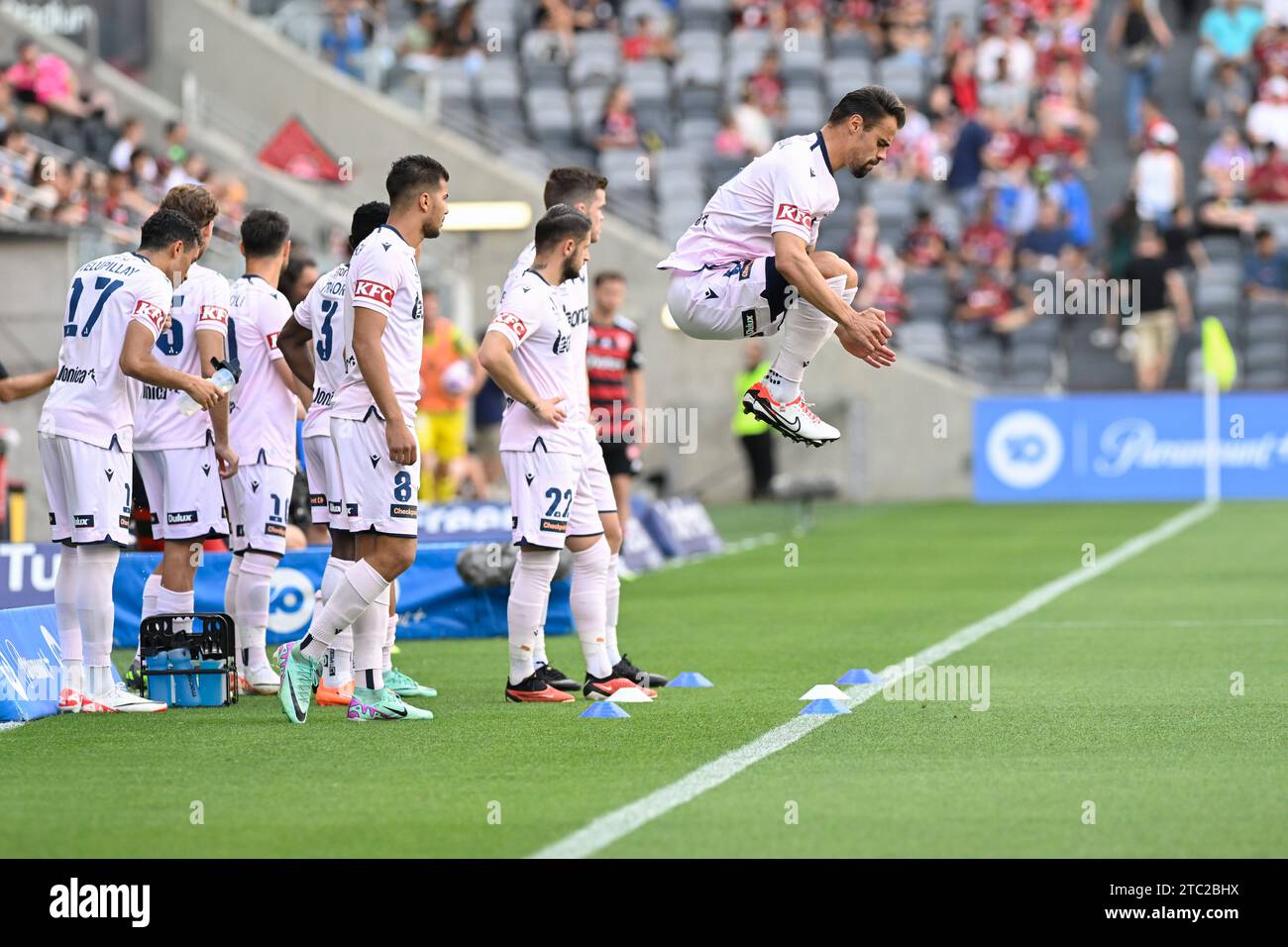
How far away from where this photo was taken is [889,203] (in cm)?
3073

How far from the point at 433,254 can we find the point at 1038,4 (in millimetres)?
10805

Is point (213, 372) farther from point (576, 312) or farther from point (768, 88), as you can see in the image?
point (768, 88)

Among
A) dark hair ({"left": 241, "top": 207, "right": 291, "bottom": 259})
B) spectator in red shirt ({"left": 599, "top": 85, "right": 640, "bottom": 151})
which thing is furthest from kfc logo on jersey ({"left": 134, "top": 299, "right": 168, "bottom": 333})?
spectator in red shirt ({"left": 599, "top": 85, "right": 640, "bottom": 151})

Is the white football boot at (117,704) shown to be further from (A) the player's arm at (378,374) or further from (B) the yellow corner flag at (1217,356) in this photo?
(B) the yellow corner flag at (1217,356)

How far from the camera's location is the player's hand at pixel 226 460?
1036 cm

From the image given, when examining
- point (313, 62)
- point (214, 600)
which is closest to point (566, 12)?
point (313, 62)

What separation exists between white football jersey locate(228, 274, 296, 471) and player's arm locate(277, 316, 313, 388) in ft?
1.32

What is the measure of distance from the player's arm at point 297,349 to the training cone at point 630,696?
2.17 m

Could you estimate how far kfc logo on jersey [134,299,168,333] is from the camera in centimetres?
955

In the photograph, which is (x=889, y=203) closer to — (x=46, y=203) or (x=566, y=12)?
(x=566, y=12)

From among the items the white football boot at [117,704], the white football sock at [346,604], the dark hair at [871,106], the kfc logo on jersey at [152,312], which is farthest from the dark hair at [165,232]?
the dark hair at [871,106]

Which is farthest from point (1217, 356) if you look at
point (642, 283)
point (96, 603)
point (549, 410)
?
point (96, 603)

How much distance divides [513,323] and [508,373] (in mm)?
254
